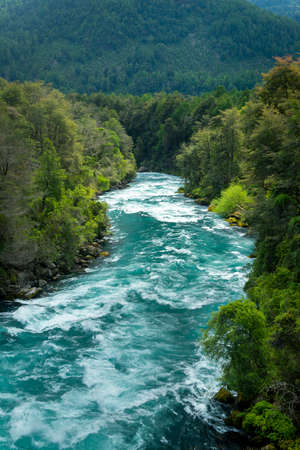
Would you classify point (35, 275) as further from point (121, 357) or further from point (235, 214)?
point (235, 214)

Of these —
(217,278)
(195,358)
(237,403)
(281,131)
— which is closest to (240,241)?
(217,278)

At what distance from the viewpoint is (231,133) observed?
177 ft

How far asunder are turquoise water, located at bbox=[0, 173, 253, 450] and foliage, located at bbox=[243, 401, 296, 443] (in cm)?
102

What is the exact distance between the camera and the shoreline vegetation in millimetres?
13141

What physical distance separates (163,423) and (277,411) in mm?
4091

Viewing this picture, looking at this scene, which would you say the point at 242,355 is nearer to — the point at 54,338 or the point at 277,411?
the point at 277,411

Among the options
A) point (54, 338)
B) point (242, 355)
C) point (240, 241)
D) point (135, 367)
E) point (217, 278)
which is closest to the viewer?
point (242, 355)

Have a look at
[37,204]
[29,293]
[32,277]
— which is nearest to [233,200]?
[37,204]

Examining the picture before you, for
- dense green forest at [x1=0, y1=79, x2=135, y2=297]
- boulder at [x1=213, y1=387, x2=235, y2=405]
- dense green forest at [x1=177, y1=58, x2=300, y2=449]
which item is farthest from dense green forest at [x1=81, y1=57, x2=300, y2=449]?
dense green forest at [x1=0, y1=79, x2=135, y2=297]

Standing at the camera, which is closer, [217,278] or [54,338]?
[54,338]

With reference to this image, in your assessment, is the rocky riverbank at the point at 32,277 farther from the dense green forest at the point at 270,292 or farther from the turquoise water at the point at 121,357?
the dense green forest at the point at 270,292

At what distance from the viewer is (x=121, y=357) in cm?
1797

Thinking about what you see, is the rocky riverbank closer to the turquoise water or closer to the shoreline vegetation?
the shoreline vegetation

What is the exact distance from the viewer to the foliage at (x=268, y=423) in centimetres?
1172
